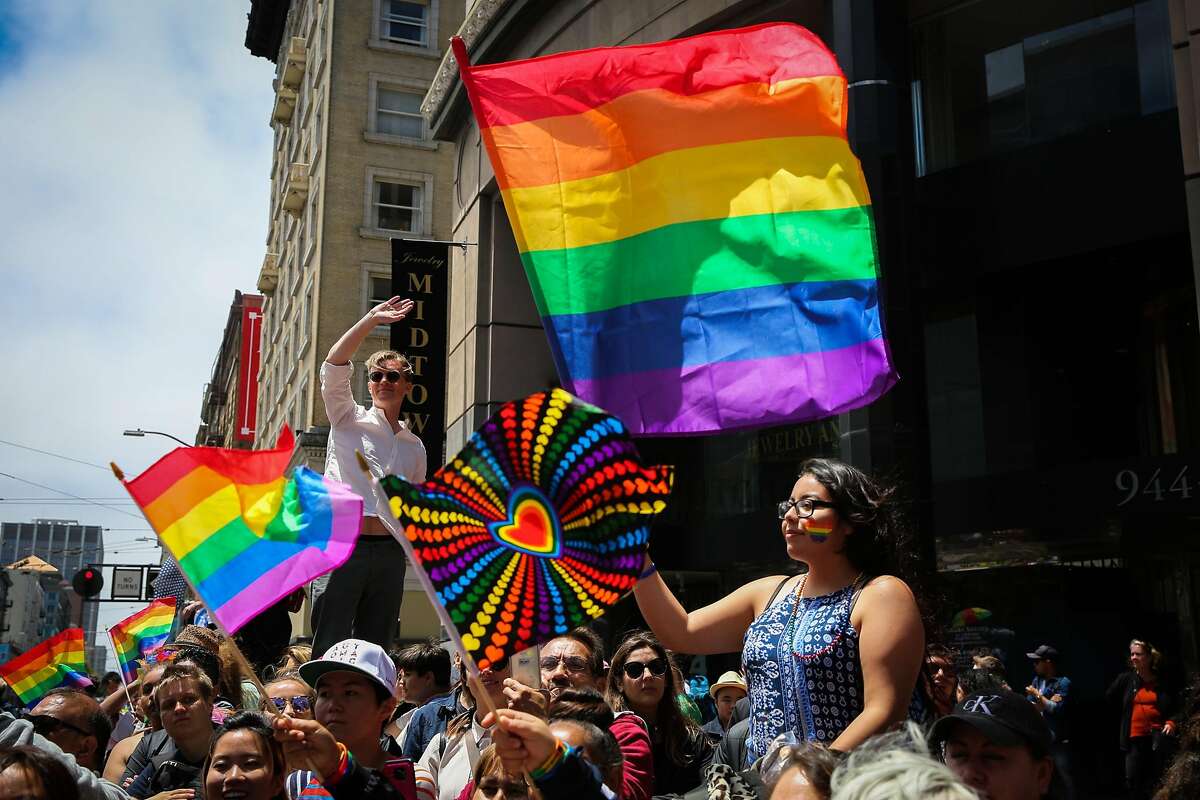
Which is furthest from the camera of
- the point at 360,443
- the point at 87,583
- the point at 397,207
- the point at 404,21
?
the point at 404,21

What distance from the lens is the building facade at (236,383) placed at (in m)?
56.3

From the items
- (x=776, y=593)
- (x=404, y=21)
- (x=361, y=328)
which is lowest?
(x=776, y=593)

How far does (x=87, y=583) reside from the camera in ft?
87.8

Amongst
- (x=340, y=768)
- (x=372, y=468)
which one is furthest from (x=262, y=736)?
(x=372, y=468)

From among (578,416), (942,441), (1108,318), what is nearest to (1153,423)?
(1108,318)

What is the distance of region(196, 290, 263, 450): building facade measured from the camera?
185ft

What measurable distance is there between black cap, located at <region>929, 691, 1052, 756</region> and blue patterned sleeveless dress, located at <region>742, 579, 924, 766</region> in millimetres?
342

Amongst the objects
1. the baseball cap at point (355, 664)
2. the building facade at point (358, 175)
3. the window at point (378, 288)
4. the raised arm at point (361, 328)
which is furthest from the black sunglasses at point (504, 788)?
the window at point (378, 288)

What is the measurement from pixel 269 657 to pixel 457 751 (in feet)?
12.5

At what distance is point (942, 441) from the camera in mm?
12664

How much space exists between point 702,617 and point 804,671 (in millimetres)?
523

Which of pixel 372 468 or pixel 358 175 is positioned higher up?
pixel 358 175

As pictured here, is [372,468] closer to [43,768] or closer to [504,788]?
[43,768]

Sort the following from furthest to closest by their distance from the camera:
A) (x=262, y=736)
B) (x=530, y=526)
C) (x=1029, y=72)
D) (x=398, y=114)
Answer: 1. (x=398, y=114)
2. (x=1029, y=72)
3. (x=262, y=736)
4. (x=530, y=526)
